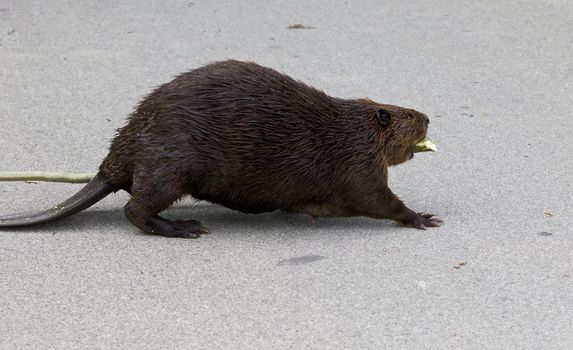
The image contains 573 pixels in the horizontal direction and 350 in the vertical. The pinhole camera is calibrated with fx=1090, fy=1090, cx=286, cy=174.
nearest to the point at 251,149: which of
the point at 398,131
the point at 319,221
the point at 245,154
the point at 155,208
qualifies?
the point at 245,154

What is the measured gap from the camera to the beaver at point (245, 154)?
514cm

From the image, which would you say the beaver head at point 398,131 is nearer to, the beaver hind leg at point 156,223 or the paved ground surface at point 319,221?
the paved ground surface at point 319,221

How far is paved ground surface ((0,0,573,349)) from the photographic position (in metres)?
4.42

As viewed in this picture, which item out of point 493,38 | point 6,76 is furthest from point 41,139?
point 493,38

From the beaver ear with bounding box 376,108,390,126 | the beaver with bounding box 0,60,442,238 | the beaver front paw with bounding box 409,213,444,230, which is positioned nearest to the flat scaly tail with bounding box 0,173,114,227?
the beaver with bounding box 0,60,442,238

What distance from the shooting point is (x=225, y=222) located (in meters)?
5.58

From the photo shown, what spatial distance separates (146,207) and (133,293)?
61 cm

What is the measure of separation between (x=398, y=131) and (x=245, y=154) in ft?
2.76

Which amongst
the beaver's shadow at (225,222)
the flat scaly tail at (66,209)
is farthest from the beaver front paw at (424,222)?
the flat scaly tail at (66,209)

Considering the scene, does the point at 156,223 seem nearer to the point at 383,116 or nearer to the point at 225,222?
the point at 225,222

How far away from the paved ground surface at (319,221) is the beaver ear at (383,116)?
53 cm

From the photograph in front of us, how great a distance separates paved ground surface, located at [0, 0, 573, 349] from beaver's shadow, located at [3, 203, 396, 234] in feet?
0.06

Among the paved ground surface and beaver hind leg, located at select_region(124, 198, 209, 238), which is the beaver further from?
the paved ground surface

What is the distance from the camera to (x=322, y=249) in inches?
204
